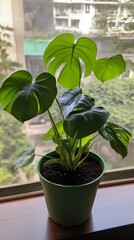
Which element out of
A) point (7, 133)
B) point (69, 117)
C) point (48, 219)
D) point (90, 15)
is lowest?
point (48, 219)

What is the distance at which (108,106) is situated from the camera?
951 millimetres

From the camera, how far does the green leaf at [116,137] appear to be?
24.2 inches

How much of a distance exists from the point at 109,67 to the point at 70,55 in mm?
120

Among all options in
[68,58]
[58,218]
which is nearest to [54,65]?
[68,58]

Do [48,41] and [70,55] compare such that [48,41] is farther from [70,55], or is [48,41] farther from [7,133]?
[7,133]

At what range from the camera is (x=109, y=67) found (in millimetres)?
686

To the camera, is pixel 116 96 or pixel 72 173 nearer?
pixel 72 173

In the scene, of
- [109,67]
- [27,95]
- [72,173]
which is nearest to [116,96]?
[109,67]

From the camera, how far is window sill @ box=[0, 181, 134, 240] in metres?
0.79

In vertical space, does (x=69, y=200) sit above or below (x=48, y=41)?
below

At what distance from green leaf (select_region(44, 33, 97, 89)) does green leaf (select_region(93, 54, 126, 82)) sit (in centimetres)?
2

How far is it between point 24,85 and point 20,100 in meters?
0.07

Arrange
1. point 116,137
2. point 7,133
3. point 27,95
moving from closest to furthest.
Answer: point 27,95 < point 116,137 < point 7,133

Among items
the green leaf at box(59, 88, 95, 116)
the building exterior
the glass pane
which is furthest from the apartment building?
the green leaf at box(59, 88, 95, 116)
